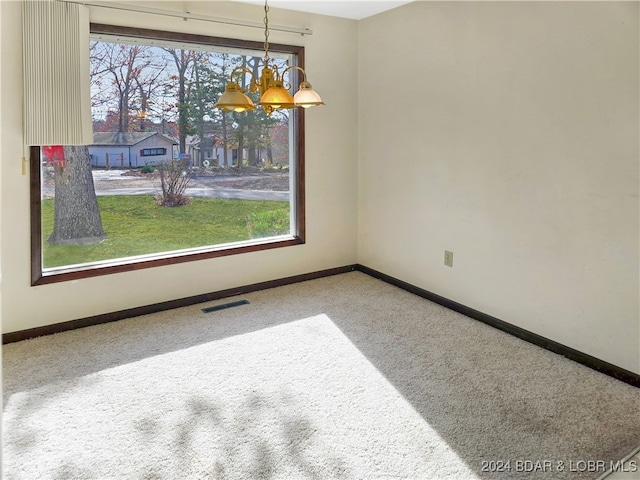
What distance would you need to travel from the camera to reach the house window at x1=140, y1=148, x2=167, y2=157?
3607 millimetres

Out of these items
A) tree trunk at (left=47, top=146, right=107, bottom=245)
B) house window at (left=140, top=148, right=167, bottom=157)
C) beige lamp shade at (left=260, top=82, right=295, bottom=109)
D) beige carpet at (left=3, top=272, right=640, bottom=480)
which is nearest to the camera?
beige carpet at (left=3, top=272, right=640, bottom=480)

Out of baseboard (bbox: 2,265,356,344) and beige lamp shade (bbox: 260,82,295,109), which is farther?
baseboard (bbox: 2,265,356,344)

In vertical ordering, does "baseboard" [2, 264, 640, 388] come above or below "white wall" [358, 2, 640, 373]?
below

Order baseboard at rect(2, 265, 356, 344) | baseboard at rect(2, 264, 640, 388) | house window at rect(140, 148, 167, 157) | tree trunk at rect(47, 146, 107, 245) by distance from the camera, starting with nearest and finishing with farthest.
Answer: baseboard at rect(2, 264, 640, 388)
baseboard at rect(2, 265, 356, 344)
tree trunk at rect(47, 146, 107, 245)
house window at rect(140, 148, 167, 157)

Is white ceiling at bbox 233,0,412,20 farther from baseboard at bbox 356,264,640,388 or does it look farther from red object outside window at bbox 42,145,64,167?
baseboard at bbox 356,264,640,388

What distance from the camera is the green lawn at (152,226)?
3.39 m

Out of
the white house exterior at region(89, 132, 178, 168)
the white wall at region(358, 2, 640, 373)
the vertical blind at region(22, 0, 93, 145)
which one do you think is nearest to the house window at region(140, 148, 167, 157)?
the white house exterior at region(89, 132, 178, 168)

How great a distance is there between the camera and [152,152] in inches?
144

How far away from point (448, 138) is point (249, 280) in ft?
6.46

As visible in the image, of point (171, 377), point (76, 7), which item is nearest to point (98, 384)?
→ point (171, 377)

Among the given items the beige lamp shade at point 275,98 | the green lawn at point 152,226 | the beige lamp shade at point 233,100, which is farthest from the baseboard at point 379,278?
the beige lamp shade at point 275,98

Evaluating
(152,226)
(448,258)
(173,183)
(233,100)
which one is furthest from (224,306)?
(233,100)

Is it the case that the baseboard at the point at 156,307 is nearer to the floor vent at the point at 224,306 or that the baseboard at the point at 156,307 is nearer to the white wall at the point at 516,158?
the floor vent at the point at 224,306

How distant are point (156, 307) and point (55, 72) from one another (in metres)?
1.73
